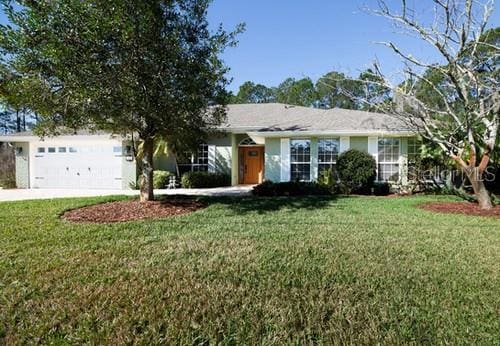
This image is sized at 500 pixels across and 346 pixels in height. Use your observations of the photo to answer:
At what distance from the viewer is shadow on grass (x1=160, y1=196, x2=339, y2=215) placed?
31.9ft

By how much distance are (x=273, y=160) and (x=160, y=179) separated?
19.3 feet

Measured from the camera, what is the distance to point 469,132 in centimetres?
980

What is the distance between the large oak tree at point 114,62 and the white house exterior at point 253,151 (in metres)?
6.88

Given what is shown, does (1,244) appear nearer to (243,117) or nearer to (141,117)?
(141,117)

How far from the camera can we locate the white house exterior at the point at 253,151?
48.3 ft

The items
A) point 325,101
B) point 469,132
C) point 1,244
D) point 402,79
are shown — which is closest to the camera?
point 1,244

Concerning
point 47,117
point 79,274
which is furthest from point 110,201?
point 79,274

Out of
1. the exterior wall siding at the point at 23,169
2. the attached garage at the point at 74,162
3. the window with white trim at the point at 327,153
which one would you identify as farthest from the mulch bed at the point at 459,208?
the exterior wall siding at the point at 23,169

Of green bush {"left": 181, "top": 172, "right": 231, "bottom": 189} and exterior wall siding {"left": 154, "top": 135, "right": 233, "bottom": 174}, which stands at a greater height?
exterior wall siding {"left": 154, "top": 135, "right": 233, "bottom": 174}

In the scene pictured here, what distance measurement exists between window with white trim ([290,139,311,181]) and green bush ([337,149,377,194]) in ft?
5.63

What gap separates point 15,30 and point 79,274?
589 centimetres

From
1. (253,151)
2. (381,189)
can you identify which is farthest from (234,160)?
(381,189)

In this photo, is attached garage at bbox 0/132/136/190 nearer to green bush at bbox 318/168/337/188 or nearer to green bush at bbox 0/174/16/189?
green bush at bbox 0/174/16/189

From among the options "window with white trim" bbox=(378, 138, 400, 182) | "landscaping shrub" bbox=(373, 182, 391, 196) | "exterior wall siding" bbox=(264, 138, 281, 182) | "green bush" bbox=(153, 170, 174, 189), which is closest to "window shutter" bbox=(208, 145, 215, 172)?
"green bush" bbox=(153, 170, 174, 189)
